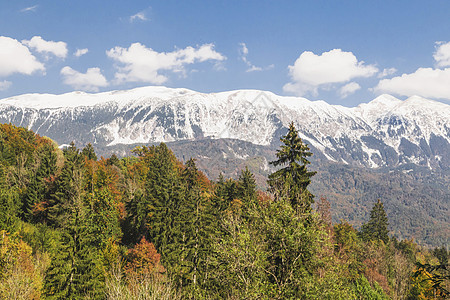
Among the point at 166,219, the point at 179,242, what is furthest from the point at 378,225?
the point at 166,219

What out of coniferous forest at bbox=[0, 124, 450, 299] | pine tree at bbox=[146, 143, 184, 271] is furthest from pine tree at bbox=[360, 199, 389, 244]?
pine tree at bbox=[146, 143, 184, 271]

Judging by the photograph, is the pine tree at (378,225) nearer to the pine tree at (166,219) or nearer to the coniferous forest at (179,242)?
the coniferous forest at (179,242)

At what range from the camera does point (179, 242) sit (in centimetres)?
5369

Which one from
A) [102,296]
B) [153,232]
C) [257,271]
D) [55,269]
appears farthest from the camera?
[153,232]

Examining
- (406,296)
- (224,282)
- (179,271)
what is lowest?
(406,296)

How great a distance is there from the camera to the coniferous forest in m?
18.6

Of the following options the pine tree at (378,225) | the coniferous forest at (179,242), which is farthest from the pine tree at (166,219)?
the pine tree at (378,225)

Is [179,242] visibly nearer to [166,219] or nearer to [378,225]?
[166,219]

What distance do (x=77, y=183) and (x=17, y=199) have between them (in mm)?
18568

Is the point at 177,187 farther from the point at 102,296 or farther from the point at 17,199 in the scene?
the point at 17,199

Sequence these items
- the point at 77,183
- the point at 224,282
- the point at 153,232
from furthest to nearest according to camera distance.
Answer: the point at 153,232
the point at 77,183
the point at 224,282

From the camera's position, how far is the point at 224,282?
19.4 meters

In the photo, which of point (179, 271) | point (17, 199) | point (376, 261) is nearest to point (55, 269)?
point (179, 271)

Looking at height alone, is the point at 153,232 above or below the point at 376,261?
above
